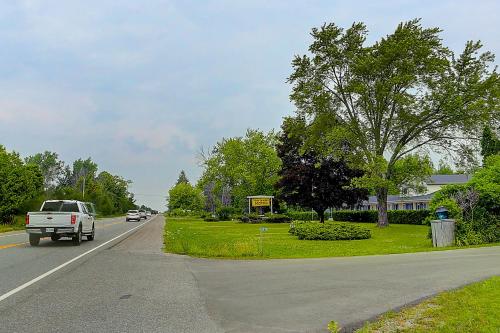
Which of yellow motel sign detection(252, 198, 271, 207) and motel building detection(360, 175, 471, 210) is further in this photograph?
motel building detection(360, 175, 471, 210)

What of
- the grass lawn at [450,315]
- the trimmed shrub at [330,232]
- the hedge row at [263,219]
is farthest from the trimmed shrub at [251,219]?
the grass lawn at [450,315]

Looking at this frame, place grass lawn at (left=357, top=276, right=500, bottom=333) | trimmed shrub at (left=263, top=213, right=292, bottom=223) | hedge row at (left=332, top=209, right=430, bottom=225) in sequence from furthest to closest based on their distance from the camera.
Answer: trimmed shrub at (left=263, top=213, right=292, bottom=223) < hedge row at (left=332, top=209, right=430, bottom=225) < grass lawn at (left=357, top=276, right=500, bottom=333)

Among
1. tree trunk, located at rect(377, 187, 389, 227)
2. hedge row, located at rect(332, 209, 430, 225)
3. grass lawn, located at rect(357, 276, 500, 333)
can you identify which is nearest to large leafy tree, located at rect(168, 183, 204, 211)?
hedge row, located at rect(332, 209, 430, 225)

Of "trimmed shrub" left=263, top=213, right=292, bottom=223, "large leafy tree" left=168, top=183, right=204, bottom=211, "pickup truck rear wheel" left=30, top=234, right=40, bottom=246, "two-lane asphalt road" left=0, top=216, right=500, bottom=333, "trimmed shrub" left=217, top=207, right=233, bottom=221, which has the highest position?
"large leafy tree" left=168, top=183, right=204, bottom=211

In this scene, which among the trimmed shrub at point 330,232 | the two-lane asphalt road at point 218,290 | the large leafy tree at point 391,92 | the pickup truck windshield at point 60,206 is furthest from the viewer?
the large leafy tree at point 391,92

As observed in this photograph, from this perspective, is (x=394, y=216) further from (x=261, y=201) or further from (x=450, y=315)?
(x=450, y=315)

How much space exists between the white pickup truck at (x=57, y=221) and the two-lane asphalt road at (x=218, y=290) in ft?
14.6

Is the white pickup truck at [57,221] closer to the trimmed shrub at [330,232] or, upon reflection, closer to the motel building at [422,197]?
the trimmed shrub at [330,232]

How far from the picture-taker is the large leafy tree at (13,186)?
41.1m

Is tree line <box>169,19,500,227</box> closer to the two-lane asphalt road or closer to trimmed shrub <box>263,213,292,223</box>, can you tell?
trimmed shrub <box>263,213,292,223</box>

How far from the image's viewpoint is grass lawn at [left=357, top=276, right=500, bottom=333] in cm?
582

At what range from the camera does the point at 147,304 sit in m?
7.81

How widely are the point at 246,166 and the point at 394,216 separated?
2605cm

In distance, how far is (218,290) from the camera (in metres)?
9.26
